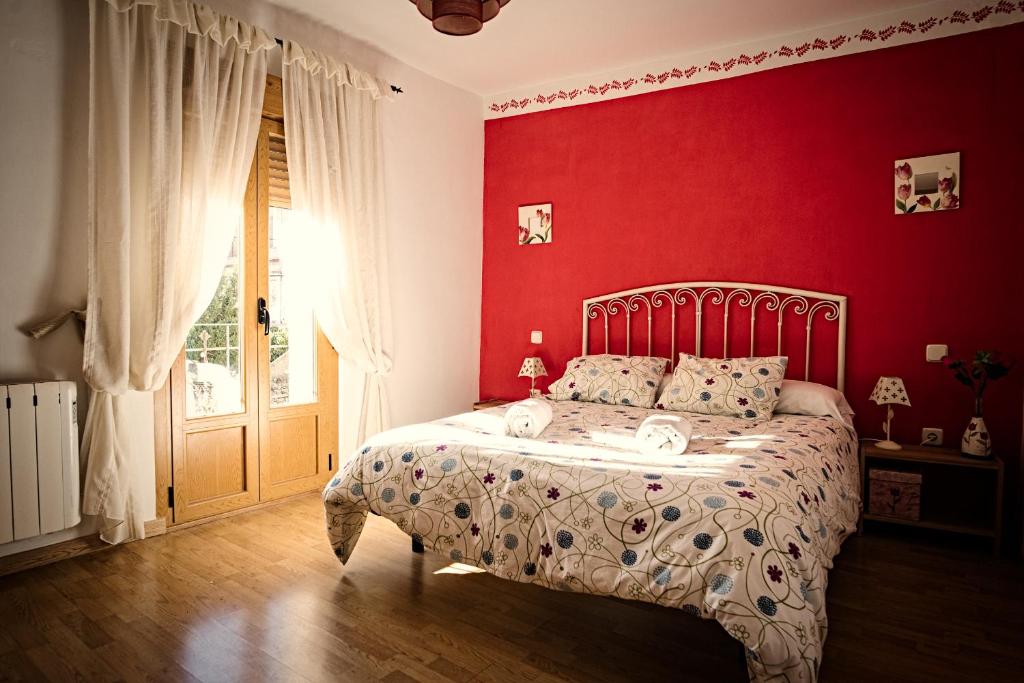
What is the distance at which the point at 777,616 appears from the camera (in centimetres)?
161

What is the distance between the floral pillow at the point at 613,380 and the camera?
3.69 meters

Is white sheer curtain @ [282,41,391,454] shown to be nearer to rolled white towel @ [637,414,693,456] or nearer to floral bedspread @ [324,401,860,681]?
floral bedspread @ [324,401,860,681]

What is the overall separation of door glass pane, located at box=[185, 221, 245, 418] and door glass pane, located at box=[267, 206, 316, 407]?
0.68 ft

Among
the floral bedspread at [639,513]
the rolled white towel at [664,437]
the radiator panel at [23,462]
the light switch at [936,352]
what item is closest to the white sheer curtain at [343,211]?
the floral bedspread at [639,513]

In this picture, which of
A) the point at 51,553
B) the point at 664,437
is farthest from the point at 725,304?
the point at 51,553

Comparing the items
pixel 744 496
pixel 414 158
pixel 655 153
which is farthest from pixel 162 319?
pixel 655 153

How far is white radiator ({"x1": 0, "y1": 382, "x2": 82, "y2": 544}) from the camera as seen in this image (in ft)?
8.24

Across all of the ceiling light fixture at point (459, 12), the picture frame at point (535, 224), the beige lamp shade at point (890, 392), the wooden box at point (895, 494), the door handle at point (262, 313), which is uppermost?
the ceiling light fixture at point (459, 12)

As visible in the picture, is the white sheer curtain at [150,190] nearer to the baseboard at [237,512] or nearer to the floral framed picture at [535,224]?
the baseboard at [237,512]

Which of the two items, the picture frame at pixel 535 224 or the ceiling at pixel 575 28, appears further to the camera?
the picture frame at pixel 535 224

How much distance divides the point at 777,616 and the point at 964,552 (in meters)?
2.11

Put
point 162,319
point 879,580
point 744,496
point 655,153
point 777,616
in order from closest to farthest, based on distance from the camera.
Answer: point 777,616 → point 744,496 → point 879,580 → point 162,319 → point 655,153

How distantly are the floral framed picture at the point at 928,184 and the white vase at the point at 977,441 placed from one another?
116cm

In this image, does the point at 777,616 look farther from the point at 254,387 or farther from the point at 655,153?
the point at 655,153
